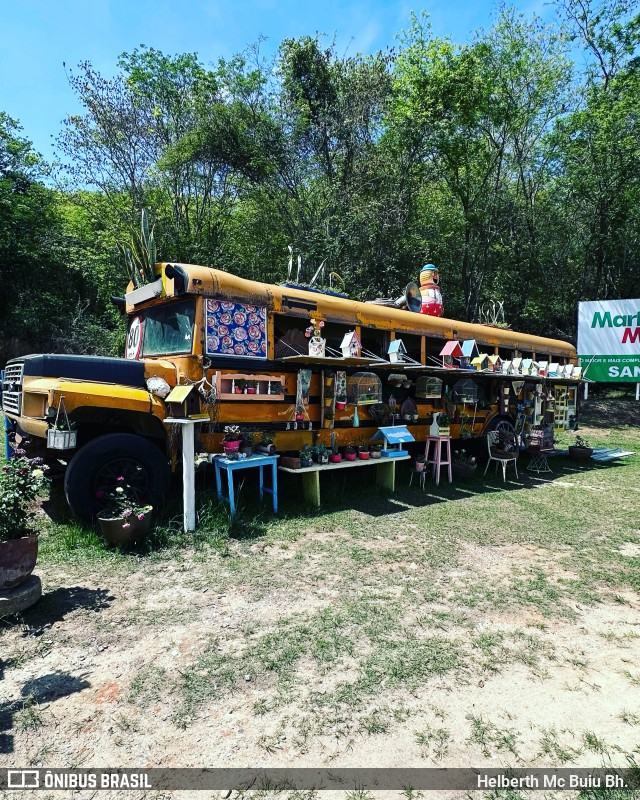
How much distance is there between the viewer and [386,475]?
7730mm

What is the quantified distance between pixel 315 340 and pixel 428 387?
2.84 meters

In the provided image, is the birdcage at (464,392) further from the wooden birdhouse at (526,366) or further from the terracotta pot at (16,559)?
the terracotta pot at (16,559)

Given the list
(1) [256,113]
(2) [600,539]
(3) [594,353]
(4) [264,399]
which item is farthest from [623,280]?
(4) [264,399]

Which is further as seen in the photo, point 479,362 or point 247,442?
point 479,362

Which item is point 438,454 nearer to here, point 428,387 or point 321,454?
point 428,387

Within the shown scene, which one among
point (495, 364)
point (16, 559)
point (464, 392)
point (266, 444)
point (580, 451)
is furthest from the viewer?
point (580, 451)

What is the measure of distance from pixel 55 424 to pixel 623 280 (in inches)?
916

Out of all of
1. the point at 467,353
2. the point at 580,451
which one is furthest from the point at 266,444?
the point at 580,451

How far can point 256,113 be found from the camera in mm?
16906

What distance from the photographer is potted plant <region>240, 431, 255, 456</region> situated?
591 cm

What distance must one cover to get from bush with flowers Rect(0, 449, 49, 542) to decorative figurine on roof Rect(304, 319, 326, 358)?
3581 millimetres

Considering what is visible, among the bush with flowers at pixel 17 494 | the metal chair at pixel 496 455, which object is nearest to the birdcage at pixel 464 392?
the metal chair at pixel 496 455

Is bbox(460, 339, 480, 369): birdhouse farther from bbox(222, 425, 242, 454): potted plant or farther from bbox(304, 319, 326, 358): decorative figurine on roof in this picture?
bbox(222, 425, 242, 454): potted plant

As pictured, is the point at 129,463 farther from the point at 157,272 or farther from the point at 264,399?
the point at 157,272
